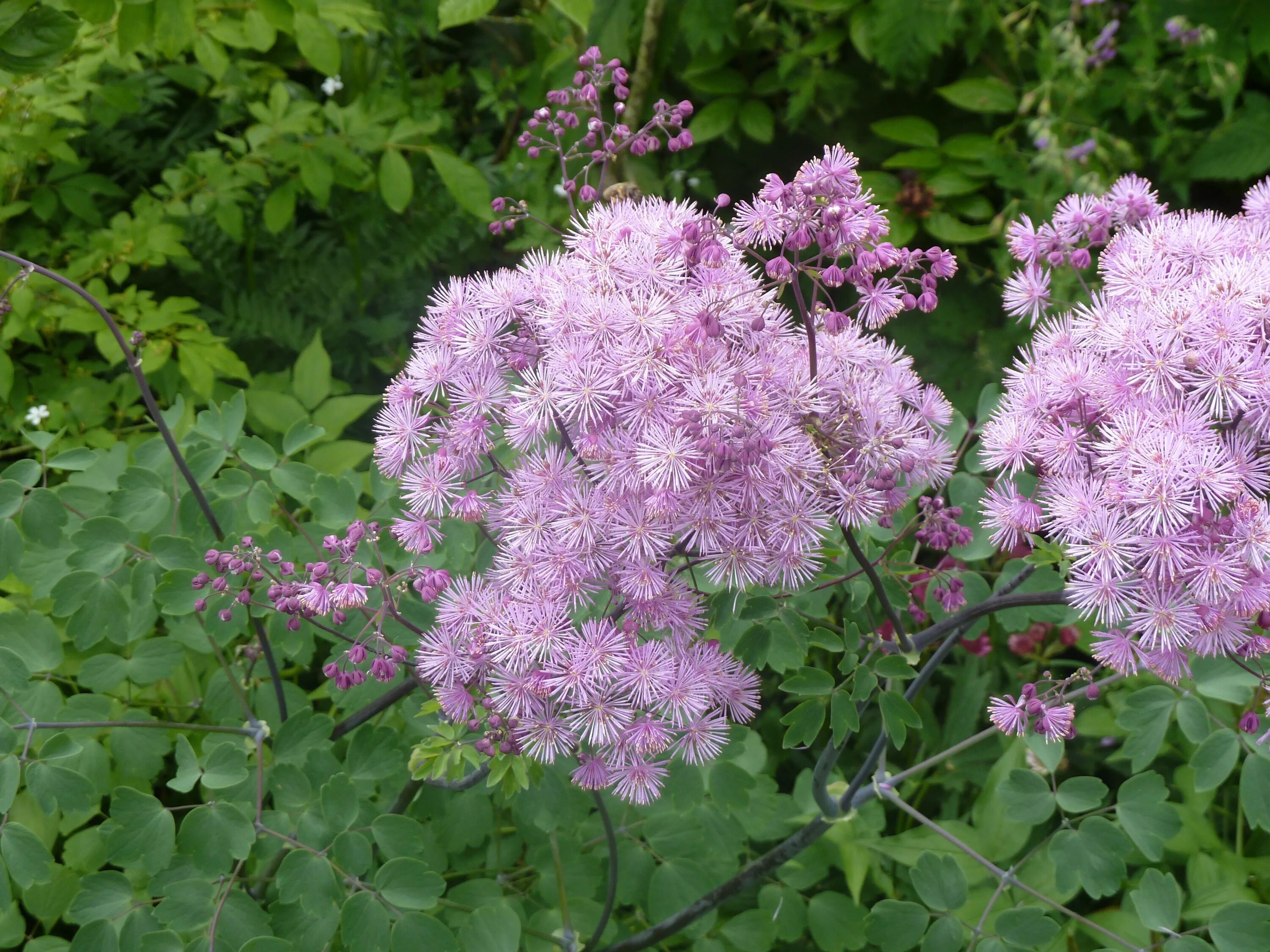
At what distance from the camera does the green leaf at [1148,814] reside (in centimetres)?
116

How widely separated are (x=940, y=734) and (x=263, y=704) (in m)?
1.37

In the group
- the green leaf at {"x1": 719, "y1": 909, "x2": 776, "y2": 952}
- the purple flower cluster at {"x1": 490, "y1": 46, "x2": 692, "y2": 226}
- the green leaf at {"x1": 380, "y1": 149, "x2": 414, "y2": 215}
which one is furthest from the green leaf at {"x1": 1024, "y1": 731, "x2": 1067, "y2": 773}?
the green leaf at {"x1": 380, "y1": 149, "x2": 414, "y2": 215}

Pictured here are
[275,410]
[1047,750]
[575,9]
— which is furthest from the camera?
[275,410]

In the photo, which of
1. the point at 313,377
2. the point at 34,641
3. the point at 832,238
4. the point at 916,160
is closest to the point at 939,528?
the point at 832,238

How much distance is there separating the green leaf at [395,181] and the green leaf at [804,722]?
5.21 ft

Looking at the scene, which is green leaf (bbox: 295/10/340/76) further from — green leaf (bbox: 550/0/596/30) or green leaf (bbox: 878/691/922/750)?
green leaf (bbox: 878/691/922/750)

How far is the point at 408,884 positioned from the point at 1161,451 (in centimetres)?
87

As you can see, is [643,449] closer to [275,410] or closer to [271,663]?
[271,663]

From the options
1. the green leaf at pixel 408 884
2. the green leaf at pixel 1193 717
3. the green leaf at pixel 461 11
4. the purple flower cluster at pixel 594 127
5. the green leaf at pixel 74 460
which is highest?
the purple flower cluster at pixel 594 127

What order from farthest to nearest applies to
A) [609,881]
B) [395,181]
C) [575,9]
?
1. [395,181]
2. [575,9]
3. [609,881]

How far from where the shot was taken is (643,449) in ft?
2.95

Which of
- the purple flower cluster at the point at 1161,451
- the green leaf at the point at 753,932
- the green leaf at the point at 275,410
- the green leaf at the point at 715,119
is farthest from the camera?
the green leaf at the point at 715,119

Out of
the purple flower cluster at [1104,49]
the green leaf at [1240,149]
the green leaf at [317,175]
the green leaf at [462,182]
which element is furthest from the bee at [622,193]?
the green leaf at [1240,149]

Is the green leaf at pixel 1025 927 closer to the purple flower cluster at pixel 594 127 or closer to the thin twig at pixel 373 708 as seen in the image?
the thin twig at pixel 373 708
